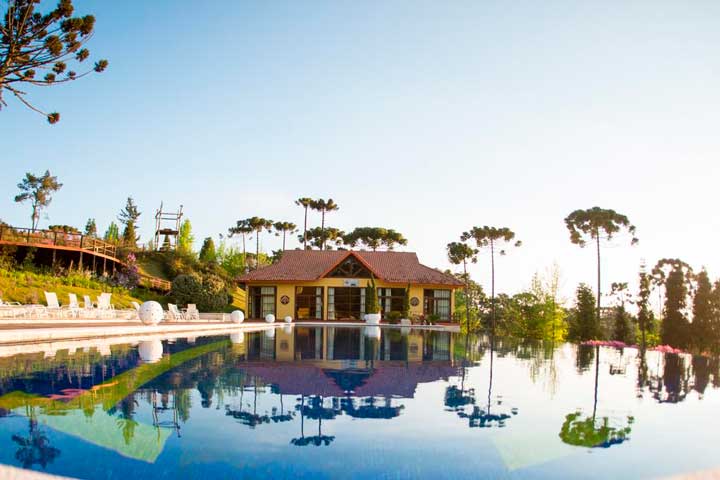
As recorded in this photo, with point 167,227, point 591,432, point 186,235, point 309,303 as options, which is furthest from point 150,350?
point 186,235

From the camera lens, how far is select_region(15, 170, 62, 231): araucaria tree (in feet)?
169

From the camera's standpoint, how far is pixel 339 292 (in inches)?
1438

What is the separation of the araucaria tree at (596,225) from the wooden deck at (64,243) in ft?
87.5

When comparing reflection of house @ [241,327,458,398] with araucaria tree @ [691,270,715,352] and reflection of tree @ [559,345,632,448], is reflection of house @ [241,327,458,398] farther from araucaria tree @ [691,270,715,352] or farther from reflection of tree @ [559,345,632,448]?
araucaria tree @ [691,270,715,352]

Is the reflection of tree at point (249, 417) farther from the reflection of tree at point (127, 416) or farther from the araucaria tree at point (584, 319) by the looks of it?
the araucaria tree at point (584, 319)

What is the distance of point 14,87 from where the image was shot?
14.2 m

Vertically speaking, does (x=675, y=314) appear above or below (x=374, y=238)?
below

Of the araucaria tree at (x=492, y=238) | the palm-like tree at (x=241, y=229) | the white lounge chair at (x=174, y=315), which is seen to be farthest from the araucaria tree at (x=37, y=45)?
the palm-like tree at (x=241, y=229)

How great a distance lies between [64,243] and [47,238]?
2.90ft

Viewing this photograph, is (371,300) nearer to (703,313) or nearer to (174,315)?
(174,315)

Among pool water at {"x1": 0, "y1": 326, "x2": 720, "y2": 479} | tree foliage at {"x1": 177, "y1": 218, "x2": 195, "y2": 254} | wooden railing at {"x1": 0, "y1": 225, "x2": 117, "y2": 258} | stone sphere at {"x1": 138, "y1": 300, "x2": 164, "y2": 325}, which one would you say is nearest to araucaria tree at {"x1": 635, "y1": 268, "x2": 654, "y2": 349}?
pool water at {"x1": 0, "y1": 326, "x2": 720, "y2": 479}

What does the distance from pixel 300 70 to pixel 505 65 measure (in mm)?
7038

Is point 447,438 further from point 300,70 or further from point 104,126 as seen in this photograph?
point 104,126

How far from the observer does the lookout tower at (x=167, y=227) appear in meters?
48.1
